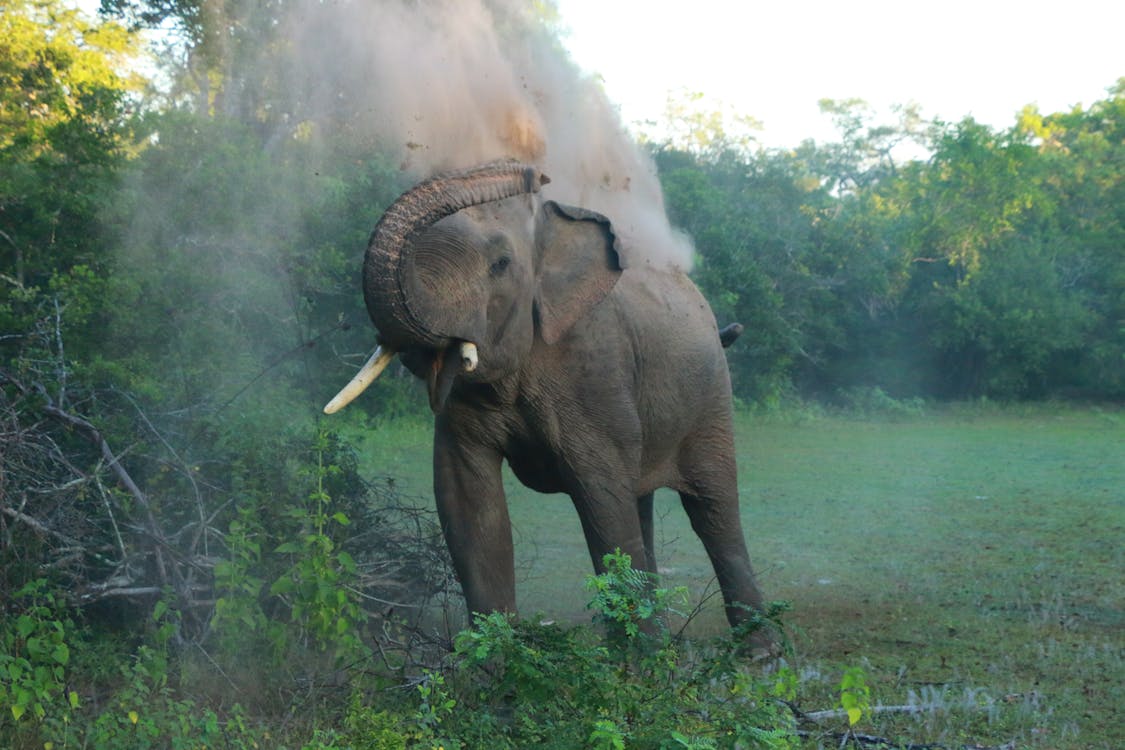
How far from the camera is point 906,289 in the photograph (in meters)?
35.3

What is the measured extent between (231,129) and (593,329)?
23.8ft

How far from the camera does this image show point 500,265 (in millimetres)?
6219

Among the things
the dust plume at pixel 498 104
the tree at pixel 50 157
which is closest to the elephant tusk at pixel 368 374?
the dust plume at pixel 498 104

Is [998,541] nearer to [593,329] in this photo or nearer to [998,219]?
[593,329]

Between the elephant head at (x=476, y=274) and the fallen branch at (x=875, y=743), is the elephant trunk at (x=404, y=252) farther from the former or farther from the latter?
the fallen branch at (x=875, y=743)

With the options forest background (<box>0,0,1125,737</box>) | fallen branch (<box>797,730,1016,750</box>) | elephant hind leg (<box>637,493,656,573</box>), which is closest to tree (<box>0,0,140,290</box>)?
forest background (<box>0,0,1125,737</box>)

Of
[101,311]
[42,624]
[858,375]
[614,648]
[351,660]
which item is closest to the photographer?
[614,648]

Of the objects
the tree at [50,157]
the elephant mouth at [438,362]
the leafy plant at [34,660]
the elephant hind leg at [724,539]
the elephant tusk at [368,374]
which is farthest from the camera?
the tree at [50,157]

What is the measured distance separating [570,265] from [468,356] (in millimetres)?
973

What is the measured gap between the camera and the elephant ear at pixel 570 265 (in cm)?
659

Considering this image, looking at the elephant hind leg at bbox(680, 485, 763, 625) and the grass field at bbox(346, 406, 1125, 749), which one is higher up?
the elephant hind leg at bbox(680, 485, 763, 625)

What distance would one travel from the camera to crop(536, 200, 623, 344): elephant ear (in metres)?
6.59

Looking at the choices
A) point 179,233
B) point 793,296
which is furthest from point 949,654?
point 793,296

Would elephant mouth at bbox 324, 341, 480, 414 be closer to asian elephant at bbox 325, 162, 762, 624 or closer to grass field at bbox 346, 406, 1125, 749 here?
asian elephant at bbox 325, 162, 762, 624
